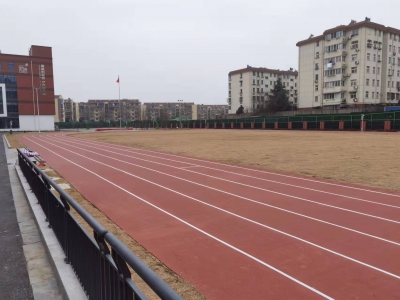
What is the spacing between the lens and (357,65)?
56.3 meters

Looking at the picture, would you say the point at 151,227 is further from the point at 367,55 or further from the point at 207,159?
the point at 367,55

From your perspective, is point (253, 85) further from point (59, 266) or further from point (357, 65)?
point (59, 266)

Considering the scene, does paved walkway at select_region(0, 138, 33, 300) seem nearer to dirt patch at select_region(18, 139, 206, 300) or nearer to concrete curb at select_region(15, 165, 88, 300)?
concrete curb at select_region(15, 165, 88, 300)

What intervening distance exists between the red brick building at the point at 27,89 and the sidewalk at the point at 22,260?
203ft

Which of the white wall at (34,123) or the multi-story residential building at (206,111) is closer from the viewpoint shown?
the white wall at (34,123)

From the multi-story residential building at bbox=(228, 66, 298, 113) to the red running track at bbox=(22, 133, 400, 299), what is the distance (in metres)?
80.7

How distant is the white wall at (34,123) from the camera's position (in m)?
63.4

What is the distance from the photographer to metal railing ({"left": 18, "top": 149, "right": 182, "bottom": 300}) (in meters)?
1.66

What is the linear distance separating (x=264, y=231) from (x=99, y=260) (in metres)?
3.22

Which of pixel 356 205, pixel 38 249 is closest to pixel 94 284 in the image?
pixel 38 249

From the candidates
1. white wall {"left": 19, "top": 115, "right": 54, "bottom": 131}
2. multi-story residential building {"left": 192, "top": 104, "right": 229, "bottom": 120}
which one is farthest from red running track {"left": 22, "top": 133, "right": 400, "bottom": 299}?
multi-story residential building {"left": 192, "top": 104, "right": 229, "bottom": 120}

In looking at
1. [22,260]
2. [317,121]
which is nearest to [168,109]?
Answer: [317,121]

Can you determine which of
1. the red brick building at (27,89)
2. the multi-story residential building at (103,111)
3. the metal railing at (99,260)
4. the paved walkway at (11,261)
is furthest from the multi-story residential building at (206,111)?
the metal railing at (99,260)

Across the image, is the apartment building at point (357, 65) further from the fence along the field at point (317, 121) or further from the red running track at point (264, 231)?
the red running track at point (264, 231)
